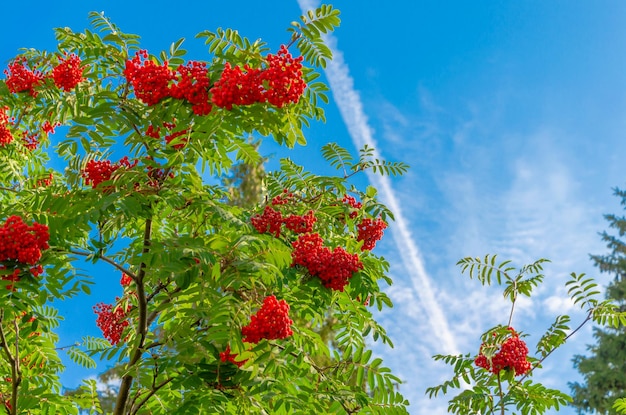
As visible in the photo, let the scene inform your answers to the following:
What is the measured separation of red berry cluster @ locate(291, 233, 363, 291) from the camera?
5.71 metres

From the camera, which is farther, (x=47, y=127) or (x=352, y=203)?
(x=47, y=127)

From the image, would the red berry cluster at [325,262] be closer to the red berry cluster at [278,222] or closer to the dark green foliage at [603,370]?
the red berry cluster at [278,222]

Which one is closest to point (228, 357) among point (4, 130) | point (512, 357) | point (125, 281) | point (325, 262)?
point (325, 262)

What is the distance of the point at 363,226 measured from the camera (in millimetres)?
7055

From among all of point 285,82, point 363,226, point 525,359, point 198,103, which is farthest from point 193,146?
point 525,359

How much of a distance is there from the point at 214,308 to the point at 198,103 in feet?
6.20

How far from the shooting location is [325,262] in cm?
570

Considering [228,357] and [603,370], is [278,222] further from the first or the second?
[603,370]

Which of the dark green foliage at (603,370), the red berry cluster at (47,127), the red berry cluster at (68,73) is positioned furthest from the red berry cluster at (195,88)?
the dark green foliage at (603,370)

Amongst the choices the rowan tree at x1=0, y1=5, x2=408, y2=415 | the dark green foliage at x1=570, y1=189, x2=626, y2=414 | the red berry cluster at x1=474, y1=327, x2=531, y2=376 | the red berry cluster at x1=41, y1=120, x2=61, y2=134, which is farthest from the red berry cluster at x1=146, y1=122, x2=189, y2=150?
the dark green foliage at x1=570, y1=189, x2=626, y2=414

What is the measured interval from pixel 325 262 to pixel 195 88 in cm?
190

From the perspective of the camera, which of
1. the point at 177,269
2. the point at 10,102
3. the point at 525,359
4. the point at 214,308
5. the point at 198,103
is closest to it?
the point at 214,308

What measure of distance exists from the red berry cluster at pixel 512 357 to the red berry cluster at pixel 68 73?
5667 mm

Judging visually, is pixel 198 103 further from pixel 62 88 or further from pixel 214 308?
pixel 62 88
